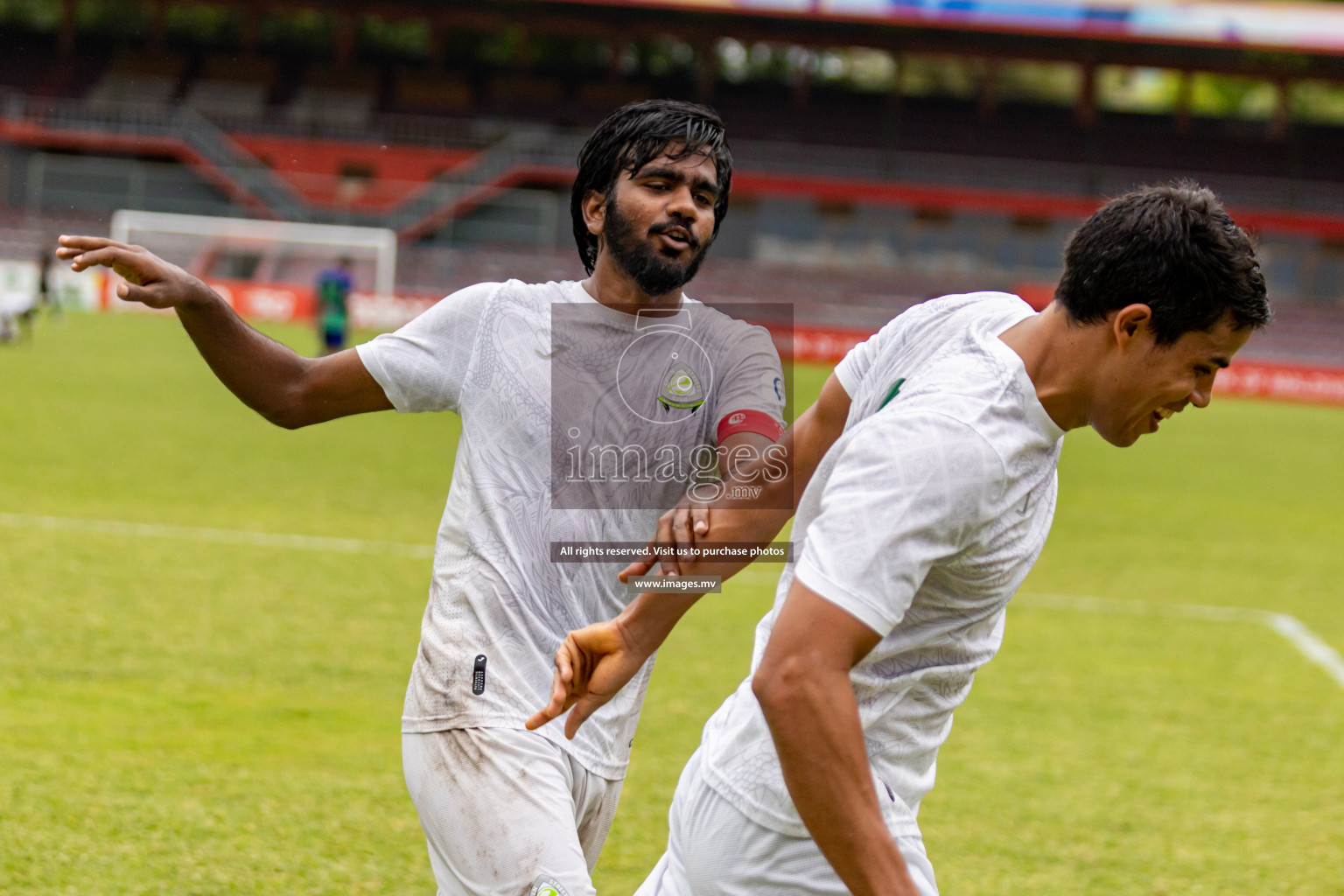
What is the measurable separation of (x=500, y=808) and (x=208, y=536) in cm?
745

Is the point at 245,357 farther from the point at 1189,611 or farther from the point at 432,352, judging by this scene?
the point at 1189,611

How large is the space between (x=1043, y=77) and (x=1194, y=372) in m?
61.3

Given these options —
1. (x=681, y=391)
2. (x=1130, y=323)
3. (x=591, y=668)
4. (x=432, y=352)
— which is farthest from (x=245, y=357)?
(x=1130, y=323)

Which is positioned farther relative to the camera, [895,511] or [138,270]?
[138,270]

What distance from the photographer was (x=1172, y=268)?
188 cm

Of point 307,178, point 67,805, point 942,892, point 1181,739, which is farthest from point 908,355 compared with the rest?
point 307,178

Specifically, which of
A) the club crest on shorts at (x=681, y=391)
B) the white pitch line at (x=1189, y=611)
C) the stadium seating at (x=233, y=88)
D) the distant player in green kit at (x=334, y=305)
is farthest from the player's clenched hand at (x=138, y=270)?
A: the stadium seating at (x=233, y=88)

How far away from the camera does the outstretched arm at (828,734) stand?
1.74 meters

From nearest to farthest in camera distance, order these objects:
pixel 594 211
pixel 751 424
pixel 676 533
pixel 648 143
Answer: pixel 676 533, pixel 751 424, pixel 648 143, pixel 594 211

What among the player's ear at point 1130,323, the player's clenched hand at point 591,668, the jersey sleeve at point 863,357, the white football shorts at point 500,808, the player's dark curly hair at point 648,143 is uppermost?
the player's dark curly hair at point 648,143

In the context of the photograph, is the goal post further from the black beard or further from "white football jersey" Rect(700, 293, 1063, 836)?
"white football jersey" Rect(700, 293, 1063, 836)

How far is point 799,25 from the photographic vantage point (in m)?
42.6

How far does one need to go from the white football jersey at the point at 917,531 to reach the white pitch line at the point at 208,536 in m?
7.31

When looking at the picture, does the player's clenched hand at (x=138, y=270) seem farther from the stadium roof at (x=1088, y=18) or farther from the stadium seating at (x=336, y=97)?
the stadium seating at (x=336, y=97)
